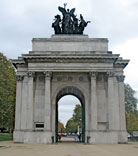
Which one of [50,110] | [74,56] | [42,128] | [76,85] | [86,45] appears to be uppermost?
[86,45]

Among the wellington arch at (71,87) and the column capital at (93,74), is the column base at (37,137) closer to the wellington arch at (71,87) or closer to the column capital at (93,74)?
the wellington arch at (71,87)

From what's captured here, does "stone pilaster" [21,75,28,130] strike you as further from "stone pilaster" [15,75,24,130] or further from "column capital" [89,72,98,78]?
"column capital" [89,72,98,78]

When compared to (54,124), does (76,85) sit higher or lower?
higher

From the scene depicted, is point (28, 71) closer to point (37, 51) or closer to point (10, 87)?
point (37, 51)

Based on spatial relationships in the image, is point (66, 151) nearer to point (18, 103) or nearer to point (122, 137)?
point (122, 137)

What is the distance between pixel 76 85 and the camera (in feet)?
111

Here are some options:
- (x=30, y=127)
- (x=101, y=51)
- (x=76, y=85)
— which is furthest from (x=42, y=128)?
(x=101, y=51)

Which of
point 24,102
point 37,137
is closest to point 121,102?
point 37,137

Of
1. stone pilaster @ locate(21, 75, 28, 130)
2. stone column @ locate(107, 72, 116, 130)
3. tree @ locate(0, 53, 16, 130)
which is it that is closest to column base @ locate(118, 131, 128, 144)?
stone column @ locate(107, 72, 116, 130)

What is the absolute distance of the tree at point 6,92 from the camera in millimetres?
37094

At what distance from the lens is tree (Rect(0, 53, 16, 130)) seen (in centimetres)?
3709

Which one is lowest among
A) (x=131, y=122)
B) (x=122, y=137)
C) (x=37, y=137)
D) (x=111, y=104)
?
(x=122, y=137)

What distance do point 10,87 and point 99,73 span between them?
14.6 meters

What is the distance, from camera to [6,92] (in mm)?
38344
